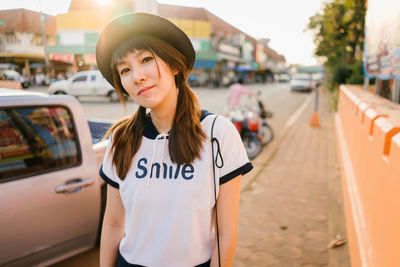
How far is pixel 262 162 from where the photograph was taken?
6.42m

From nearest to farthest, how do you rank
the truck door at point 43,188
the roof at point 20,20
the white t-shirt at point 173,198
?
the white t-shirt at point 173,198 < the truck door at point 43,188 < the roof at point 20,20

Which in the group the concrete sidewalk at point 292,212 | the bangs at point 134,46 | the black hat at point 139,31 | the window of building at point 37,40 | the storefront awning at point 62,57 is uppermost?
the window of building at point 37,40

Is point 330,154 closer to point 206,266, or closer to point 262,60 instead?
point 206,266

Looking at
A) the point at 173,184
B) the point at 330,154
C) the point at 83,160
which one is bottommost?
the point at 330,154

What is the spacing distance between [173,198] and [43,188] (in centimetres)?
148

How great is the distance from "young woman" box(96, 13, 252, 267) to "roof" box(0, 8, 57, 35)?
194 cm

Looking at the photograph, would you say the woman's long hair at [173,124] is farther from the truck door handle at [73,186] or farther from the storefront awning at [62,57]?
the storefront awning at [62,57]

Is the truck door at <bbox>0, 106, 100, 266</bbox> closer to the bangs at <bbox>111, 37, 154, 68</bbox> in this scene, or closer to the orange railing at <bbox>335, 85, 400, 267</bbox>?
the bangs at <bbox>111, 37, 154, 68</bbox>

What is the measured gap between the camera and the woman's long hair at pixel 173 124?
1.32 m

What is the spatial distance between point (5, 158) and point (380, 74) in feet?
13.7

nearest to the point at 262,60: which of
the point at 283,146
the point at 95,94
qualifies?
the point at 95,94

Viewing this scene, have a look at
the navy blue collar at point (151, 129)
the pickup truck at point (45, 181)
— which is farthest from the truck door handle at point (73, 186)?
the navy blue collar at point (151, 129)

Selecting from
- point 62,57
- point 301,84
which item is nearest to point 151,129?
point 62,57

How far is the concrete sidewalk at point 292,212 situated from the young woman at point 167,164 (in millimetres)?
1924
